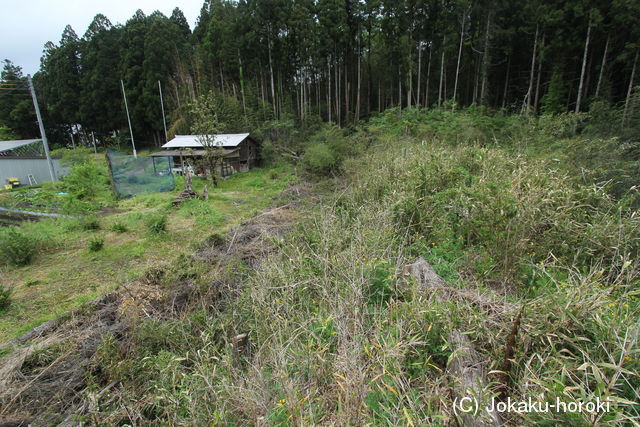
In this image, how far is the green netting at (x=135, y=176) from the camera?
36.7 feet

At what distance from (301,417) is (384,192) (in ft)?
13.7

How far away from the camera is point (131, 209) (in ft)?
32.4

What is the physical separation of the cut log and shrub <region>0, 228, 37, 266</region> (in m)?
8.17

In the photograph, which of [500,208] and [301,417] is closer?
[301,417]

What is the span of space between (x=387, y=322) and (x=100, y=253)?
6.96 m

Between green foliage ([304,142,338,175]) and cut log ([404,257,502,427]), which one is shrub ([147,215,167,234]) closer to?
green foliage ([304,142,338,175])

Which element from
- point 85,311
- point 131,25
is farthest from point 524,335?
point 131,25

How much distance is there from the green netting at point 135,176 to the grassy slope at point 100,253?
0.87m

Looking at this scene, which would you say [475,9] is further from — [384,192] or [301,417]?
[301,417]

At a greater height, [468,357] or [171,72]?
[171,72]

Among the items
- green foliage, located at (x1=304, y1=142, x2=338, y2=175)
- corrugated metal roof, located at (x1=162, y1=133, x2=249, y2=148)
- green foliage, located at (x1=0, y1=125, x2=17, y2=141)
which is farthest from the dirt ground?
green foliage, located at (x1=0, y1=125, x2=17, y2=141)

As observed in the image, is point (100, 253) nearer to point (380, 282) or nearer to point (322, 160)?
point (380, 282)

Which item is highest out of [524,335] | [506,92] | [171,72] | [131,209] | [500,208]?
[171,72]

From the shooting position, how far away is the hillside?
1.63 meters
